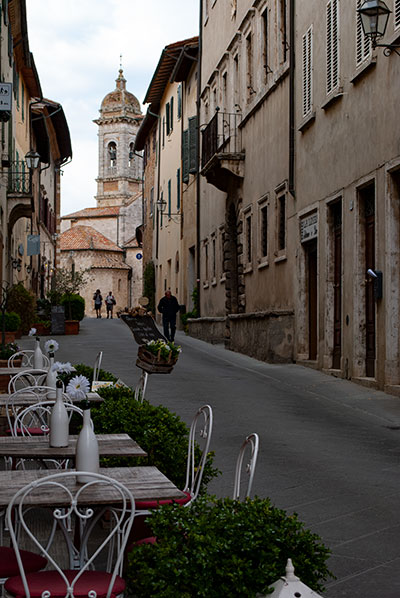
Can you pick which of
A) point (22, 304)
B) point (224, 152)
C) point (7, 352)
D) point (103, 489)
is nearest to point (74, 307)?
point (22, 304)

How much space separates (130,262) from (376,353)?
67.5 meters

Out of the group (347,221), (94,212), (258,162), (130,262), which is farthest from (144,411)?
(94,212)

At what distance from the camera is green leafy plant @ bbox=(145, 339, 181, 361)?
12.3 m

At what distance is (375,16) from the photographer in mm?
12297

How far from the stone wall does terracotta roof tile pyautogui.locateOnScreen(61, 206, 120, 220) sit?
67247 mm

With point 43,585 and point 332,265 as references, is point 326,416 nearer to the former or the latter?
point 332,265

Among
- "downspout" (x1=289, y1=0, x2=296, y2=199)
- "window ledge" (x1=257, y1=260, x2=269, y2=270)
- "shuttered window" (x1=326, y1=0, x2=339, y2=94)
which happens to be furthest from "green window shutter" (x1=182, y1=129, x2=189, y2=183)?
"shuttered window" (x1=326, y1=0, x2=339, y2=94)

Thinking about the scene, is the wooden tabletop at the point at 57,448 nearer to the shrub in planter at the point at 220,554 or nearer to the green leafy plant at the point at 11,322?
the shrub in planter at the point at 220,554

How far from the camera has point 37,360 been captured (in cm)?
1055

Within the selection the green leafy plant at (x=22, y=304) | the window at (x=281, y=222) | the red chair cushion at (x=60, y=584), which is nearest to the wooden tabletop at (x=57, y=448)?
the red chair cushion at (x=60, y=584)

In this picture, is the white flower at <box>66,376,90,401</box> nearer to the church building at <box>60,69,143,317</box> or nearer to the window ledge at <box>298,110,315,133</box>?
the window ledge at <box>298,110,315,133</box>

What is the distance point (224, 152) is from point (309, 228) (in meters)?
7.11

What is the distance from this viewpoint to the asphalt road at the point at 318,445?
5586 millimetres

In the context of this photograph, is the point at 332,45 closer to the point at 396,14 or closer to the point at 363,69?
the point at 363,69
